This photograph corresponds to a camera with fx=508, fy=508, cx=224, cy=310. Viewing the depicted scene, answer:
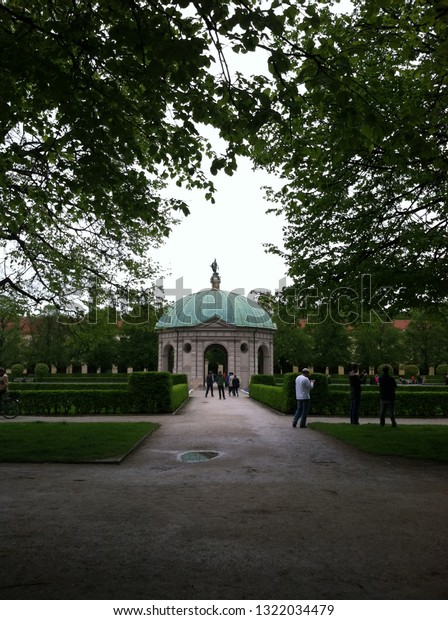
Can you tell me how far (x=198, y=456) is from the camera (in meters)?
10.8

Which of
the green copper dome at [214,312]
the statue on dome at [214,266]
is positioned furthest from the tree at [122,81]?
the statue on dome at [214,266]

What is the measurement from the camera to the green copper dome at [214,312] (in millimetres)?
53844

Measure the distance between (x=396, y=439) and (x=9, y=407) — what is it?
1444 centimetres

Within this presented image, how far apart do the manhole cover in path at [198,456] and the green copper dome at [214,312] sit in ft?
134

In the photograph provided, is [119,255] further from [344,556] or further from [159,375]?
[344,556]

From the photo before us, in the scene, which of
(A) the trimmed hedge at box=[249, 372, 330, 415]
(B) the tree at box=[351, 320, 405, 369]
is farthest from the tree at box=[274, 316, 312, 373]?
(A) the trimmed hedge at box=[249, 372, 330, 415]

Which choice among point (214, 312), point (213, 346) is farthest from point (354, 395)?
point (214, 312)

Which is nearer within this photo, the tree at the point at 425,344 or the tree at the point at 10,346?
the tree at the point at 10,346

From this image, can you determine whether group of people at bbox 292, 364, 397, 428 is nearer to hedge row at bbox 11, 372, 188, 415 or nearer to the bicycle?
hedge row at bbox 11, 372, 188, 415

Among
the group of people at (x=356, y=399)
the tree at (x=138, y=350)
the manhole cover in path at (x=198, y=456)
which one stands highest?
the tree at (x=138, y=350)

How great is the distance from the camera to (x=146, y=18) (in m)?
6.03

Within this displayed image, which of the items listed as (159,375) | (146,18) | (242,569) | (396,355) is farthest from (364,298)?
(396,355)

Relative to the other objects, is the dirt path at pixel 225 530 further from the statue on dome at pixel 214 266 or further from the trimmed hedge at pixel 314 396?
the statue on dome at pixel 214 266

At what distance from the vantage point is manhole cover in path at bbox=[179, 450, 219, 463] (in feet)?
33.7
